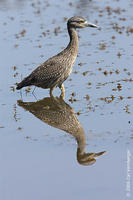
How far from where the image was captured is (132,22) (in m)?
17.9

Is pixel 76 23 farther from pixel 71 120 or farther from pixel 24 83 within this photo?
pixel 71 120

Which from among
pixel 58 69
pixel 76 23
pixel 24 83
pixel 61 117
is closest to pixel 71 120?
pixel 61 117

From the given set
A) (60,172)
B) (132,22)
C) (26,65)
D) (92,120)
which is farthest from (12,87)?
(132,22)

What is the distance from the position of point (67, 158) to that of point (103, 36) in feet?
28.0

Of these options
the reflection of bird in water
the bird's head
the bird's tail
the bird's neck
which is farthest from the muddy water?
the bird's head

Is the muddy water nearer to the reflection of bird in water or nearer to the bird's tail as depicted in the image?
the reflection of bird in water

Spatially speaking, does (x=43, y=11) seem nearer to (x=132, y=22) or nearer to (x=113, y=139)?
(x=132, y=22)

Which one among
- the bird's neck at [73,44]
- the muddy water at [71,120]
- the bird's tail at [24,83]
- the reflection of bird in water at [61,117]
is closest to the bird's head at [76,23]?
the bird's neck at [73,44]

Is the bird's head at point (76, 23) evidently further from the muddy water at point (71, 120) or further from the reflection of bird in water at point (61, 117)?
the reflection of bird in water at point (61, 117)

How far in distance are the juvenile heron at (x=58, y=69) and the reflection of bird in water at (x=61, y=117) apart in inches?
13.4

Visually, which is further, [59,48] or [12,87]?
[59,48]

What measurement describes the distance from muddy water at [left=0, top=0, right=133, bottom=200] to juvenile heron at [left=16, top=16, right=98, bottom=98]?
0.97ft

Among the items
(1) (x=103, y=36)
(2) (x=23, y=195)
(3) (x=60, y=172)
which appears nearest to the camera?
(2) (x=23, y=195)

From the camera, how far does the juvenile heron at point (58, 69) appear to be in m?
11.4
